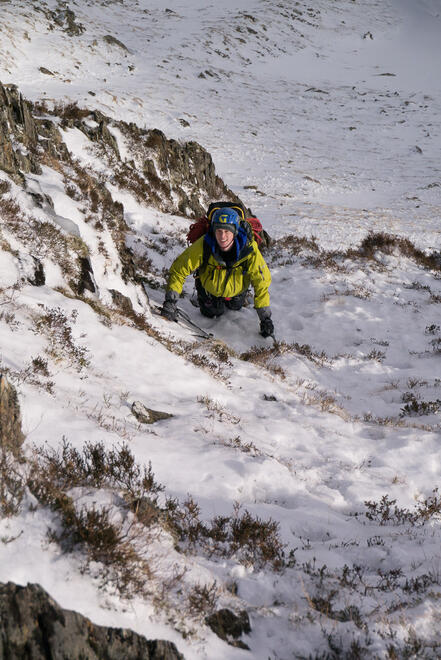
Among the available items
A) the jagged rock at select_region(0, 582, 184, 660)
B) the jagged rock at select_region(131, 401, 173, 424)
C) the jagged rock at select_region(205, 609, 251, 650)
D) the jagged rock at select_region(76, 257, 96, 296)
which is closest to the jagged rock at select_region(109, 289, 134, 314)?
the jagged rock at select_region(76, 257, 96, 296)

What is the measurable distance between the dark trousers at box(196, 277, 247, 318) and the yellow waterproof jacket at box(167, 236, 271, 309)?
1.21 feet

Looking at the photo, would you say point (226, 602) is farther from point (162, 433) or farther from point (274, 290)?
point (274, 290)

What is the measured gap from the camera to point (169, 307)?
8250 mm

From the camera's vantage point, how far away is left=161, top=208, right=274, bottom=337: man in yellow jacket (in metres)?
7.14

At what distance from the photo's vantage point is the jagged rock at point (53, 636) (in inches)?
64.7

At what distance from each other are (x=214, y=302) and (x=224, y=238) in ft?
7.03

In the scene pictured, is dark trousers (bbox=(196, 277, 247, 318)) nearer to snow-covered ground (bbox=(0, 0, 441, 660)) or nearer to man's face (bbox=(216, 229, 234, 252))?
snow-covered ground (bbox=(0, 0, 441, 660))

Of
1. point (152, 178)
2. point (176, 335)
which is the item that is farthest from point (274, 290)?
point (152, 178)

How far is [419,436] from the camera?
519cm

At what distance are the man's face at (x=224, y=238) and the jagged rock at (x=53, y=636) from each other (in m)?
6.06

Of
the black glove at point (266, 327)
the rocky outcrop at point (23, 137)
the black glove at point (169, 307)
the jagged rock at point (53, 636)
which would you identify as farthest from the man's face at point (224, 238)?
the jagged rock at point (53, 636)

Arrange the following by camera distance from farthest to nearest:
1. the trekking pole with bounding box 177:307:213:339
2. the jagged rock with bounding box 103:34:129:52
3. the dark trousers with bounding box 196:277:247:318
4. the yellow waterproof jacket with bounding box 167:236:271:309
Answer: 1. the jagged rock with bounding box 103:34:129:52
2. the dark trousers with bounding box 196:277:247:318
3. the trekking pole with bounding box 177:307:213:339
4. the yellow waterproof jacket with bounding box 167:236:271:309

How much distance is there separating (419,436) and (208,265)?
16.3 feet

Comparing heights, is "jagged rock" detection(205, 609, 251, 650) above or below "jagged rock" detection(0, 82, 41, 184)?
below
